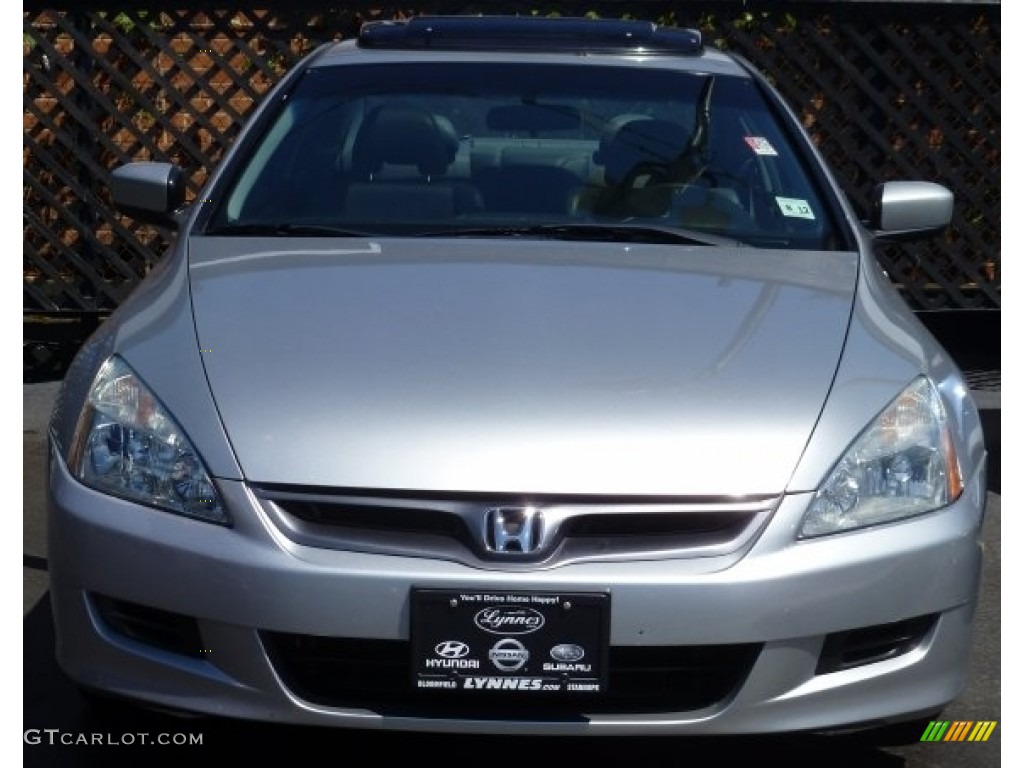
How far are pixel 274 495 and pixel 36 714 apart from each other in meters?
1.22

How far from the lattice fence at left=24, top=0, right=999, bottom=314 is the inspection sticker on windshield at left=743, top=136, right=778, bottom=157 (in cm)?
424

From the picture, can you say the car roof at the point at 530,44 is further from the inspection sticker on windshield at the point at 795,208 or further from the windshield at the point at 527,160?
the inspection sticker on windshield at the point at 795,208

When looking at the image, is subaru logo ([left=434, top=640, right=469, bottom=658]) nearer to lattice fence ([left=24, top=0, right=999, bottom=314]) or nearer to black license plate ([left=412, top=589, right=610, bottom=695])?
black license plate ([left=412, top=589, right=610, bottom=695])

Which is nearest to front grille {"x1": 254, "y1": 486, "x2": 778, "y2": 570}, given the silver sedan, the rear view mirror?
the silver sedan

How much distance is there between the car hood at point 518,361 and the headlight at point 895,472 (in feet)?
0.33

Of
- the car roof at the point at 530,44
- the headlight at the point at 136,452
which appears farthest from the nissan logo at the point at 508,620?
the car roof at the point at 530,44

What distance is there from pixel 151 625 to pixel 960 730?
184cm

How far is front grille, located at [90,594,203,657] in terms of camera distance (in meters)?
3.34

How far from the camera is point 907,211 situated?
15.7ft

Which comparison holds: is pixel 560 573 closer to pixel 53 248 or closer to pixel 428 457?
pixel 428 457

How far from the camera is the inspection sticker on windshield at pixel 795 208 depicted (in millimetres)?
4543

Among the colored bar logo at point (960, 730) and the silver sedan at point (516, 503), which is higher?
the silver sedan at point (516, 503)

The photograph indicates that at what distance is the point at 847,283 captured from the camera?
407 centimetres
